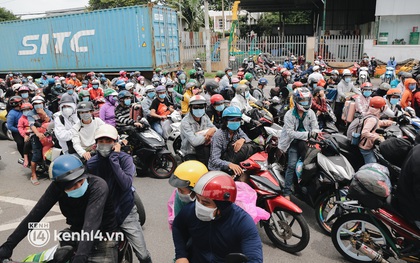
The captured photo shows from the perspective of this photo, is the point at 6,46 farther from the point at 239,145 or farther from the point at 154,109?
the point at 239,145

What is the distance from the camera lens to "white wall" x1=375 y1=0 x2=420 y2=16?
1966 cm

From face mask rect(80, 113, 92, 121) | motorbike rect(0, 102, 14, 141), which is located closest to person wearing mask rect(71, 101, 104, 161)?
face mask rect(80, 113, 92, 121)

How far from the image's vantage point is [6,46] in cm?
1973

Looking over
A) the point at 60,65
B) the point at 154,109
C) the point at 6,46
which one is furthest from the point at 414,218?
the point at 6,46

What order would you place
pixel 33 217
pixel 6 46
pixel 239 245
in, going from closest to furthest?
1. pixel 239 245
2. pixel 33 217
3. pixel 6 46

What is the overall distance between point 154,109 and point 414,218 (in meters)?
5.17

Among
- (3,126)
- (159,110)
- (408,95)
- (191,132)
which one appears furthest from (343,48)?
(3,126)

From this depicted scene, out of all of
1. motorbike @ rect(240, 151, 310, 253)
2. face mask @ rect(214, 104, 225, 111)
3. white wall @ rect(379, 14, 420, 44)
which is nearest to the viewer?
motorbike @ rect(240, 151, 310, 253)

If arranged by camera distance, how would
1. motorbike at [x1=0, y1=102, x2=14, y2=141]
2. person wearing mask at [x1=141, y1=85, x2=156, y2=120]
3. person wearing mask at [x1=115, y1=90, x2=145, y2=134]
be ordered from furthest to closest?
motorbike at [x1=0, y1=102, x2=14, y2=141], person wearing mask at [x1=141, y1=85, x2=156, y2=120], person wearing mask at [x1=115, y1=90, x2=145, y2=134]

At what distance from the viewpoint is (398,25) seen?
2033 cm

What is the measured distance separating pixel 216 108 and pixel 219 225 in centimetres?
406

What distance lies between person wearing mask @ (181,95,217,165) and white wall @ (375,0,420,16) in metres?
19.8

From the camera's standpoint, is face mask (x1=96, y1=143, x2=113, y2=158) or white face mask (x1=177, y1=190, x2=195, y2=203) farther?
face mask (x1=96, y1=143, x2=113, y2=158)

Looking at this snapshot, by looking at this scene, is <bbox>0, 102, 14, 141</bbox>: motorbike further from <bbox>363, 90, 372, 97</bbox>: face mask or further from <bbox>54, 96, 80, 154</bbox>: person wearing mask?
<bbox>363, 90, 372, 97</bbox>: face mask
